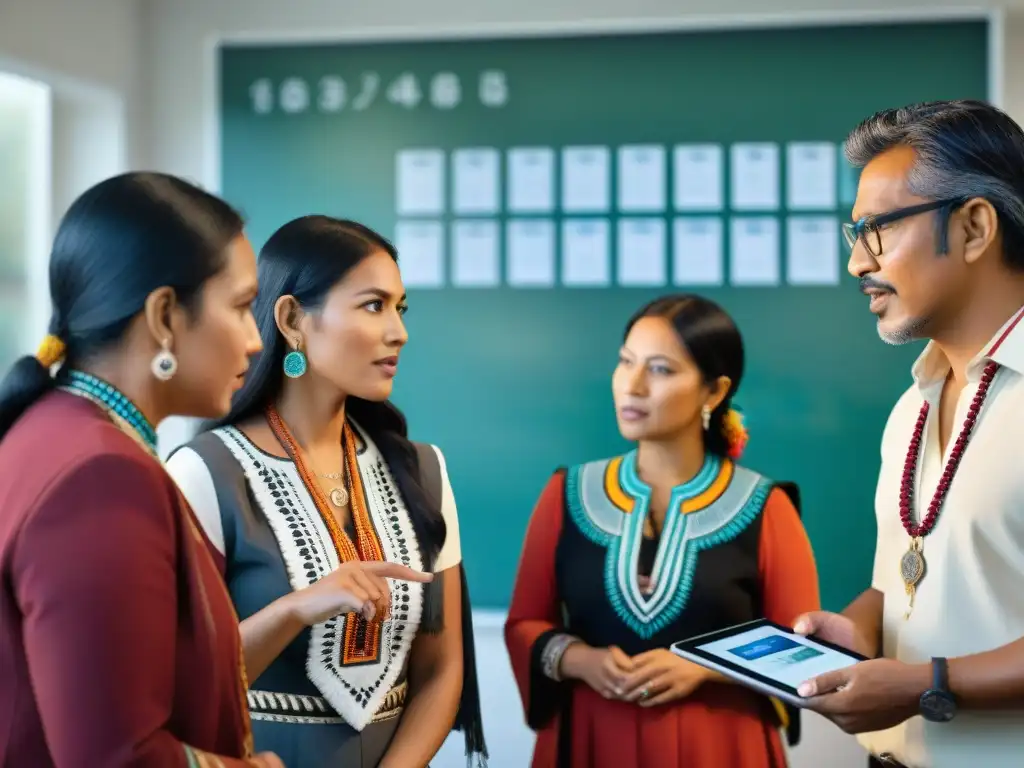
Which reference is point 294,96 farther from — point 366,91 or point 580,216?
point 580,216

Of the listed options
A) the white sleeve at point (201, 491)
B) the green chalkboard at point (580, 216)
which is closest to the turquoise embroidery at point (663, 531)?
the white sleeve at point (201, 491)

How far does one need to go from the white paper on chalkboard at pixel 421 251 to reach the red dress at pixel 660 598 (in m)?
1.21

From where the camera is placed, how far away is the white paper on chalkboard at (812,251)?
9.32 ft

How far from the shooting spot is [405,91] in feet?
9.87

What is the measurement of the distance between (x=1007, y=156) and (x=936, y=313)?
245 mm

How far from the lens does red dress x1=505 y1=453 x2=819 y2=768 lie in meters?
1.83

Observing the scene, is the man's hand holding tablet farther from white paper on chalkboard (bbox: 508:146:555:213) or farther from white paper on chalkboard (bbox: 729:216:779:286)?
white paper on chalkboard (bbox: 508:146:555:213)

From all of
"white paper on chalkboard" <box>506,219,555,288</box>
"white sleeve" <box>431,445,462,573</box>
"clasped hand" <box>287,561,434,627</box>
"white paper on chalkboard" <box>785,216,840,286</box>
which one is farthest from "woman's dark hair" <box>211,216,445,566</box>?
"white paper on chalkboard" <box>785,216,840,286</box>

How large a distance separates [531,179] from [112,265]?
2119mm

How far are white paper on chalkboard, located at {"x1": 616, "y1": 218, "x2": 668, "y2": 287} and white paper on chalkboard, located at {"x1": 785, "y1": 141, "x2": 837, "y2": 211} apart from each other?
38 centimetres

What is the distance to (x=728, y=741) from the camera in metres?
1.84

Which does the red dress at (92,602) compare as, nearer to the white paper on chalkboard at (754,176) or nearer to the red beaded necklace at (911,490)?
the red beaded necklace at (911,490)

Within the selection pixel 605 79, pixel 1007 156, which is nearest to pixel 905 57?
pixel 605 79

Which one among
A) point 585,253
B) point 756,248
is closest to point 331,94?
point 585,253
